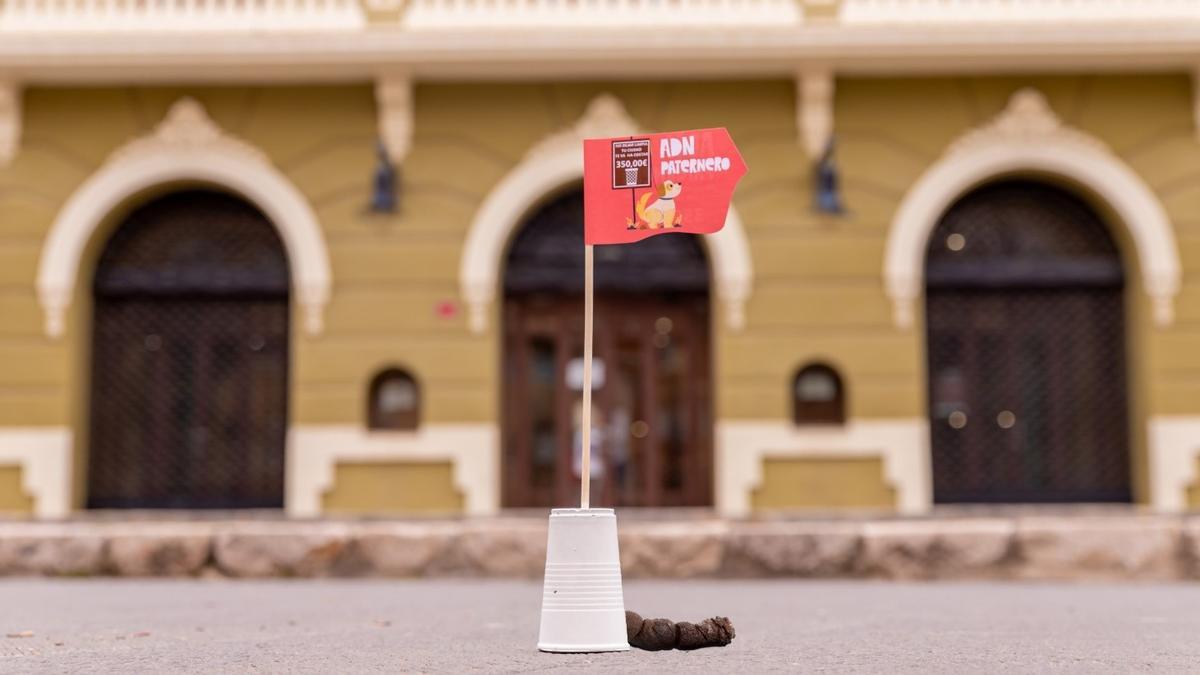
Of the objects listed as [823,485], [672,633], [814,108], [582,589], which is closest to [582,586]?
[582,589]

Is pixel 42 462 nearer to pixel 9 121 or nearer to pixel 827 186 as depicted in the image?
pixel 9 121

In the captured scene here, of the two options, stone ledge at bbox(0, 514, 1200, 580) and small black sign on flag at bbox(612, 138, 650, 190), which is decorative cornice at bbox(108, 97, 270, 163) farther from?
small black sign on flag at bbox(612, 138, 650, 190)

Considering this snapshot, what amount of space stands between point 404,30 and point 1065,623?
982 cm

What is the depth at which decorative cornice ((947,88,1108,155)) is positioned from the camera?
15539mm

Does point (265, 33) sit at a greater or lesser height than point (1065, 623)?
greater

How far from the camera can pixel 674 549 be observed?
10.8 m

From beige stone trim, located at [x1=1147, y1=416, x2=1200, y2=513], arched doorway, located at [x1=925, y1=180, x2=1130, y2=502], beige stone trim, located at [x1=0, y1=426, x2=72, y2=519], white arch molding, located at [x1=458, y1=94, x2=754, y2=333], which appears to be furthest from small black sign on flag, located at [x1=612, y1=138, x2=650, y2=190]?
beige stone trim, located at [x1=0, y1=426, x2=72, y2=519]

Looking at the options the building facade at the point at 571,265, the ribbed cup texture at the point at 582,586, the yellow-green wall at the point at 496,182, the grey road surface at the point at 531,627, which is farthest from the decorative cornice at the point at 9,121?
the ribbed cup texture at the point at 582,586

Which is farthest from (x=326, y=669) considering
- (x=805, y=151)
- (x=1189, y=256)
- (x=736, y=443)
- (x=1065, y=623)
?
(x=1189, y=256)

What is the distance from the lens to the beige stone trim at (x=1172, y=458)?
15095 millimetres

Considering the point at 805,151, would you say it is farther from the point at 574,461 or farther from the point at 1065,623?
the point at 1065,623

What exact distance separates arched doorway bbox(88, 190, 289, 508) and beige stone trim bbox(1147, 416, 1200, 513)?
9.66 meters

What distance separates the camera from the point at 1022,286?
15.8 meters

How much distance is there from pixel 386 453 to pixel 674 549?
17.9 ft
